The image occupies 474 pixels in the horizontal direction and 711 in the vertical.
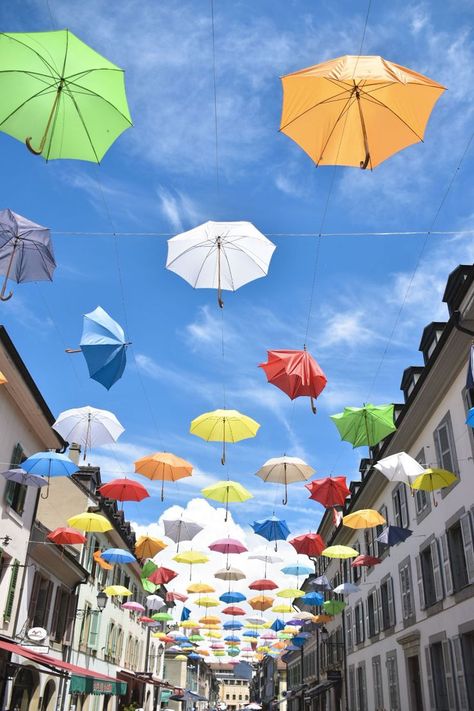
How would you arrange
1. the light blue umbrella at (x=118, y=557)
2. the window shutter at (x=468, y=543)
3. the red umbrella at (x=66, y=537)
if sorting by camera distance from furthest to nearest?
the light blue umbrella at (x=118, y=557) < the red umbrella at (x=66, y=537) < the window shutter at (x=468, y=543)

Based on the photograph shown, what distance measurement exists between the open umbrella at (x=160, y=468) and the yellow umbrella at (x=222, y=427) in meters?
1.65

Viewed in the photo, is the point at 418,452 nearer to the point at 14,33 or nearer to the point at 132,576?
the point at 14,33

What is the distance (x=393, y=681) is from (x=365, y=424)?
1203 cm

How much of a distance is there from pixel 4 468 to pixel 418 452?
12.6m

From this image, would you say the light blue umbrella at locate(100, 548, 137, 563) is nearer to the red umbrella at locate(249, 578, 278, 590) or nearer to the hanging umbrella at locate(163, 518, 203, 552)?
the hanging umbrella at locate(163, 518, 203, 552)

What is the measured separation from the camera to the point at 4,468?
54.9 feet

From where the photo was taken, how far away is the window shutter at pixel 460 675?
14.8 m

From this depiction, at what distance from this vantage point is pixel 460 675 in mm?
15039

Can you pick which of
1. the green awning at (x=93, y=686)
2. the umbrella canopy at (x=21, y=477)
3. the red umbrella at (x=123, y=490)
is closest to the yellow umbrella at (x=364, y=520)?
the red umbrella at (x=123, y=490)

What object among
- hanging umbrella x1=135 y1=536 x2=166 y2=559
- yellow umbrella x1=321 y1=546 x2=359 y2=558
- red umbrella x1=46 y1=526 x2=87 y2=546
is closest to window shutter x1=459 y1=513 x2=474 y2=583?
yellow umbrella x1=321 y1=546 x2=359 y2=558

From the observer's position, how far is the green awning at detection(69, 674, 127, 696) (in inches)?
840

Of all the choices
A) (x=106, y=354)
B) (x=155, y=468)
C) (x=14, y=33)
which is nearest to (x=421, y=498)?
(x=155, y=468)

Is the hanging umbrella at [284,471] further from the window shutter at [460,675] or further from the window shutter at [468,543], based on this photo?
the window shutter at [460,675]

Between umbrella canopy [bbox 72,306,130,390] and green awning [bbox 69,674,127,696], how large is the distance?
1460 centimetres
